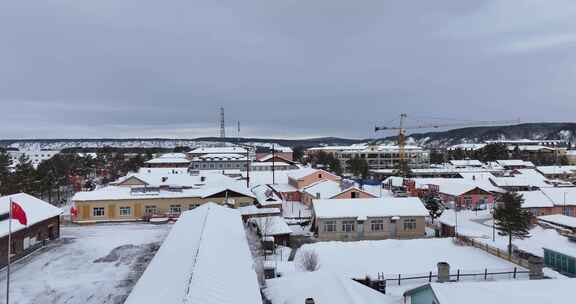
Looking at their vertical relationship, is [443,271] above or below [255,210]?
above

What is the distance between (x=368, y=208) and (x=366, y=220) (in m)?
1.04

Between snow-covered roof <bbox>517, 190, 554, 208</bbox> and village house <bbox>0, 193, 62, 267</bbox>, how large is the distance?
111 ft

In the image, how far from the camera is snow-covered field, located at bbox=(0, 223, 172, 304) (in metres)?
16.3

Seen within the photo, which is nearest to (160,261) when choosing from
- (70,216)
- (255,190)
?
(70,216)

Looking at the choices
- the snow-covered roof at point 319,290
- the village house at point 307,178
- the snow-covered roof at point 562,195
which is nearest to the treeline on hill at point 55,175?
the village house at point 307,178

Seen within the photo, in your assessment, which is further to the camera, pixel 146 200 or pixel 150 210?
pixel 150 210

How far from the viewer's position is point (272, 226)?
1069 inches

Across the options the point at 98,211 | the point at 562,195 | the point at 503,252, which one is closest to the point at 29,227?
the point at 98,211

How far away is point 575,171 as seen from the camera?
6756cm

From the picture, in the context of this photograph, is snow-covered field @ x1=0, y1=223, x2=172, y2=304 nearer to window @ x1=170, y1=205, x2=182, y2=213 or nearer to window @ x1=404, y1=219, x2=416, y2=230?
window @ x1=170, y1=205, x2=182, y2=213

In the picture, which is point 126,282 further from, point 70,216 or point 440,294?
point 70,216

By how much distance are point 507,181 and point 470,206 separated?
9.59 metres

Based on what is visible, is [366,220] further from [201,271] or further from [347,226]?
[201,271]

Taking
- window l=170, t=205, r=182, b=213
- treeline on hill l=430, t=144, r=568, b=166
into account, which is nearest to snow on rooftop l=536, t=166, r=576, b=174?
treeline on hill l=430, t=144, r=568, b=166
